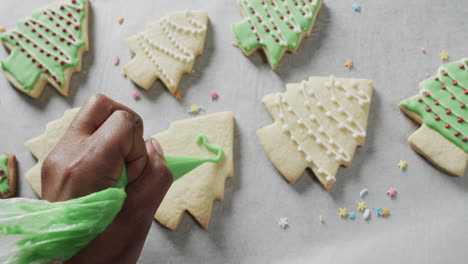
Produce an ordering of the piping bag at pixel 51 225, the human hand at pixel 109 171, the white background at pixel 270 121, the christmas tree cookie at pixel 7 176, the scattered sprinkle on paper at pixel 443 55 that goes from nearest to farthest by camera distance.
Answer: the piping bag at pixel 51 225
the human hand at pixel 109 171
the white background at pixel 270 121
the christmas tree cookie at pixel 7 176
the scattered sprinkle on paper at pixel 443 55

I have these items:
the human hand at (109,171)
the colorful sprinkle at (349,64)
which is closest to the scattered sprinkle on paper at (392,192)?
the colorful sprinkle at (349,64)

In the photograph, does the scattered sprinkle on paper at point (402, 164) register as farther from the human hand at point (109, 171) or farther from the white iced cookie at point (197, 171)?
the human hand at point (109, 171)

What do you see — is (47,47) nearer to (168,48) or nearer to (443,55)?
(168,48)

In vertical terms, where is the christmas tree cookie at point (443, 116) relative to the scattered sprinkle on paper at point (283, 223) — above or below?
above

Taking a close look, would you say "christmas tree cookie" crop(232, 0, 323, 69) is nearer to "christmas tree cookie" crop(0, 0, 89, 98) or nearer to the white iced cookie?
the white iced cookie

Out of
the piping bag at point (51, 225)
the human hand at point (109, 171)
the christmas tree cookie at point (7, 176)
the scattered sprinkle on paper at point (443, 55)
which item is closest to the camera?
the piping bag at point (51, 225)

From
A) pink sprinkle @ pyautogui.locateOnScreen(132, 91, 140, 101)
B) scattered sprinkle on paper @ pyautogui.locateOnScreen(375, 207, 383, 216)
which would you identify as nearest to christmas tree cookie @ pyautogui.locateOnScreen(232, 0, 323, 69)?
pink sprinkle @ pyautogui.locateOnScreen(132, 91, 140, 101)

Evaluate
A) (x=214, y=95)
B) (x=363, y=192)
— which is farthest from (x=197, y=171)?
(x=363, y=192)

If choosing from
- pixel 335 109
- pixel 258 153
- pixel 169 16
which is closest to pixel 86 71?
pixel 169 16
